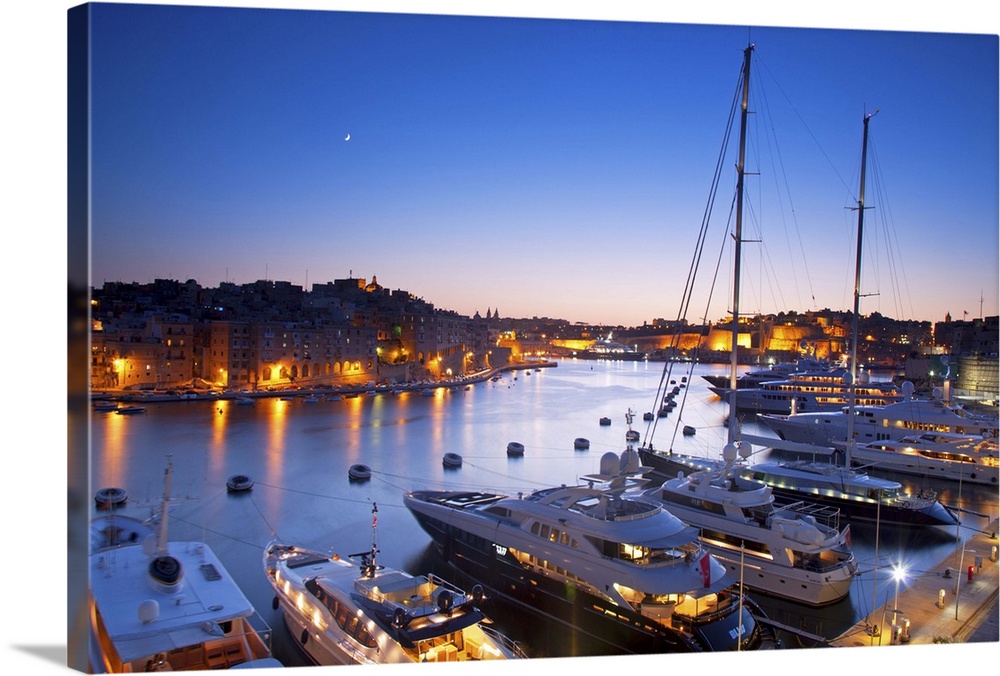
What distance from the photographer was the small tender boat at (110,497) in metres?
5.29

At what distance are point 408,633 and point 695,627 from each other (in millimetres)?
1164

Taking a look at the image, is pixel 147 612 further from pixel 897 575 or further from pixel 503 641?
pixel 897 575

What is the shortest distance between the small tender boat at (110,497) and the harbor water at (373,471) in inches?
3.9

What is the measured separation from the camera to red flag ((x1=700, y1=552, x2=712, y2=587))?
9.49 ft

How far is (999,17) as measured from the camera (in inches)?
97.4

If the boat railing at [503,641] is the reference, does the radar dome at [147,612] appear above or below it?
above

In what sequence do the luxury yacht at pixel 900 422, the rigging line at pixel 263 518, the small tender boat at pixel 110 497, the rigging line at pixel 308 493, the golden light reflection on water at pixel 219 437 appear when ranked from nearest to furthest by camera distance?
the rigging line at pixel 263 518, the small tender boat at pixel 110 497, the rigging line at pixel 308 493, the golden light reflection on water at pixel 219 437, the luxury yacht at pixel 900 422

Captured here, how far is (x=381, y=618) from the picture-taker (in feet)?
7.85

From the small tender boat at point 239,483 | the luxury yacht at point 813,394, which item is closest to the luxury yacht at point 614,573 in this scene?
the small tender boat at point 239,483

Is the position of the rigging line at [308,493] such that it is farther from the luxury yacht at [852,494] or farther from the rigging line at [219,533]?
the luxury yacht at [852,494]

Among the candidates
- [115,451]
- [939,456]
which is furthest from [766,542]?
[115,451]

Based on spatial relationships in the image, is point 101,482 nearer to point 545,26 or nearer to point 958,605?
point 545,26

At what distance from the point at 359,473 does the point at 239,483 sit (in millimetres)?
1064

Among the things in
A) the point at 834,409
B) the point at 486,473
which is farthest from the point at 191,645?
the point at 834,409
